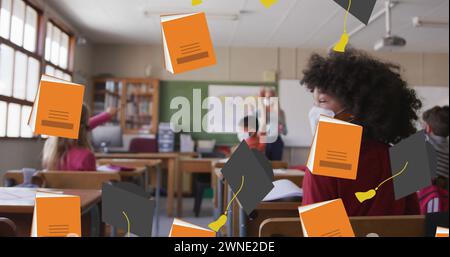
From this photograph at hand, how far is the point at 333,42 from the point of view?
562mm

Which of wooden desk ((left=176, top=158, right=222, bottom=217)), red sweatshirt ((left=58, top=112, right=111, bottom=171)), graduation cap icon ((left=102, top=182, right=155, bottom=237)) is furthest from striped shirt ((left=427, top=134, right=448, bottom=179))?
wooden desk ((left=176, top=158, right=222, bottom=217))

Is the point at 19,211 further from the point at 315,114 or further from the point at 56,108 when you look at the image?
the point at 315,114

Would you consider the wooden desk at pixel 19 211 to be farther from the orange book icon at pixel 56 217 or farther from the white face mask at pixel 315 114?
the white face mask at pixel 315 114

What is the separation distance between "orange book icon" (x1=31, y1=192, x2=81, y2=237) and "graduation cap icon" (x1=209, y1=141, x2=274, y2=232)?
176 mm

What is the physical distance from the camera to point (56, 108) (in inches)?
18.1

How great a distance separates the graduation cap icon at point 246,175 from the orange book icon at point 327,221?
67 mm

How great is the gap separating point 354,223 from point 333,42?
10.3 inches

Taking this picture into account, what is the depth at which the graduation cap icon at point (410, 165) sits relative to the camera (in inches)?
20.6

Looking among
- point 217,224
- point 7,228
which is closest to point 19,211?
point 7,228

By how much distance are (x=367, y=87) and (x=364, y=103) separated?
0.10ft
